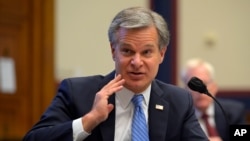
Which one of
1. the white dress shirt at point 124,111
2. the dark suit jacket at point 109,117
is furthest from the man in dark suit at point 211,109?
the white dress shirt at point 124,111

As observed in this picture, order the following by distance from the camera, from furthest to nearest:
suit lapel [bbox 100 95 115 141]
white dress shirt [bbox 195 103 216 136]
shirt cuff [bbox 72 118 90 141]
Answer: white dress shirt [bbox 195 103 216 136]
suit lapel [bbox 100 95 115 141]
shirt cuff [bbox 72 118 90 141]

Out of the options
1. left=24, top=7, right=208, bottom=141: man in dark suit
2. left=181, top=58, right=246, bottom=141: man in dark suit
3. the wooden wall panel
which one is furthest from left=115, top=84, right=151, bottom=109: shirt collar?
the wooden wall panel

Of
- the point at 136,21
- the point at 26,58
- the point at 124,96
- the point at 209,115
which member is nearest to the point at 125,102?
the point at 124,96

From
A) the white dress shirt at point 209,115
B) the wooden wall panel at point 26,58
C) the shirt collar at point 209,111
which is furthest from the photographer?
the wooden wall panel at point 26,58

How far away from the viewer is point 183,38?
23.8 feet

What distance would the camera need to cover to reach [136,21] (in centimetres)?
309

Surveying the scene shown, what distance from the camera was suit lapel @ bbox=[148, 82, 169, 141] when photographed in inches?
125

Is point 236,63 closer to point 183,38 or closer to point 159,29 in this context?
point 183,38

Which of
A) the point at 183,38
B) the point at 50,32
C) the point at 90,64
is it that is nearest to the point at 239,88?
the point at 183,38

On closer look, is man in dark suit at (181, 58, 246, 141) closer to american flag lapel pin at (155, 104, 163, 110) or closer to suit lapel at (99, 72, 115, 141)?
american flag lapel pin at (155, 104, 163, 110)

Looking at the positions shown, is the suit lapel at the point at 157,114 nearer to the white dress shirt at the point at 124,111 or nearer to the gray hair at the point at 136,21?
the white dress shirt at the point at 124,111

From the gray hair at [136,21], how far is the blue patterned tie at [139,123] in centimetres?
30

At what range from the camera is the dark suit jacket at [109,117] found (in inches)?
121

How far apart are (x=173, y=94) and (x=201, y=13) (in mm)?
4049
